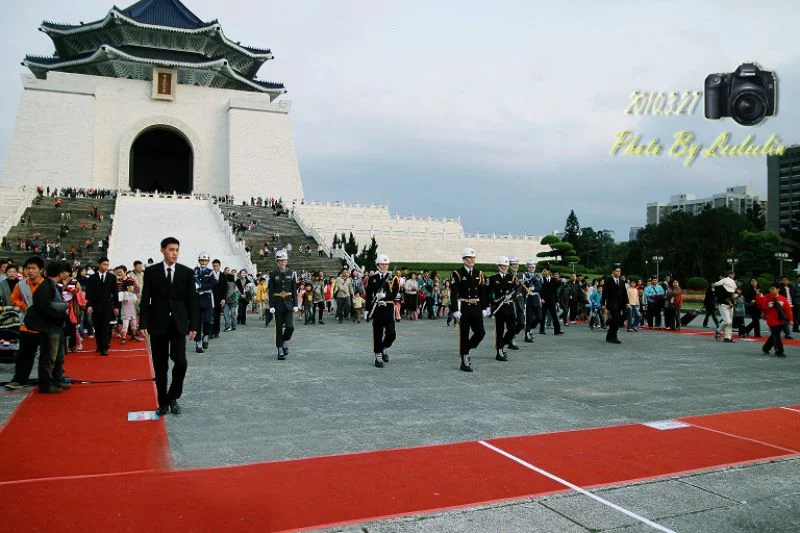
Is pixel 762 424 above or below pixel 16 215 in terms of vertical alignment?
below

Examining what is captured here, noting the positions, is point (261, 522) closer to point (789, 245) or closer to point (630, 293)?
point (630, 293)

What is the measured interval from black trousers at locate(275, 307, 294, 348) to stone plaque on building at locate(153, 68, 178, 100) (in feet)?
133

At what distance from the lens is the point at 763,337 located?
1363 cm

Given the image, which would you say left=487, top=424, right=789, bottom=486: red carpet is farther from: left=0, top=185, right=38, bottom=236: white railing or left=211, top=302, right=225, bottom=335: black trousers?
left=0, top=185, right=38, bottom=236: white railing

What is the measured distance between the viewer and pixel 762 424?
18.3ft

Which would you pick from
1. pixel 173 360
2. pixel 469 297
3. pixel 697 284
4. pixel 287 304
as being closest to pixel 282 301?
pixel 287 304

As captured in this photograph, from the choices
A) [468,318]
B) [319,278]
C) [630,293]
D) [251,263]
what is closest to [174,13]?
[251,263]

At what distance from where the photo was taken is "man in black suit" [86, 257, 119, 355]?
31.5 feet

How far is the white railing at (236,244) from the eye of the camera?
26.0 meters

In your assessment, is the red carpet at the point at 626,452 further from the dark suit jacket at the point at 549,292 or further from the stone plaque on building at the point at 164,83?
the stone plaque on building at the point at 164,83

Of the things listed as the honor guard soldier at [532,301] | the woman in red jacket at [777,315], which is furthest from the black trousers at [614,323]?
the woman in red jacket at [777,315]

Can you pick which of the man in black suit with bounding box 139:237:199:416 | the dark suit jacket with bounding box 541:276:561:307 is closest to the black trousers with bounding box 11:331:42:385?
the man in black suit with bounding box 139:237:199:416

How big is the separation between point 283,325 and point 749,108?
666 centimetres

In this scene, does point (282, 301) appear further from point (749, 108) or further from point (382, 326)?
point (749, 108)
